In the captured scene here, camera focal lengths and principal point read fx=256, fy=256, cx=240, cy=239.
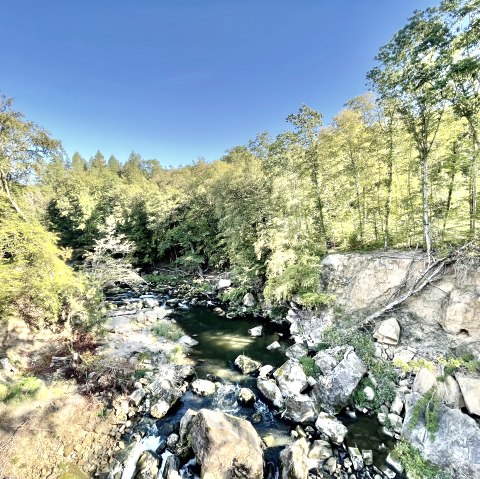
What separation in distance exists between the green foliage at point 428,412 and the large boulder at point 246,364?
17.7ft

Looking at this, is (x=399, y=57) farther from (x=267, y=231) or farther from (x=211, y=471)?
(x=211, y=471)

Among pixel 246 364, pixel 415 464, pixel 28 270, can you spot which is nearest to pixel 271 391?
pixel 246 364

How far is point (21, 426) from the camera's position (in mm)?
6836

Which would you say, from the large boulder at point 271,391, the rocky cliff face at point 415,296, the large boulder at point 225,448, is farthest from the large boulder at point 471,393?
the large boulder at point 225,448

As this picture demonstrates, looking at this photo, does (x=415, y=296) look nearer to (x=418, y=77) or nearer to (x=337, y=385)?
(x=337, y=385)

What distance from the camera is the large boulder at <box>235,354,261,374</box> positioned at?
410 inches

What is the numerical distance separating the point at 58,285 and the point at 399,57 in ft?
52.1

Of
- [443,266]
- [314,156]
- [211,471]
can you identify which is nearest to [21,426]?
[211,471]

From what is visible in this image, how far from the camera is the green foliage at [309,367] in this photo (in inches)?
369

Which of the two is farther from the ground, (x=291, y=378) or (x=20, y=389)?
(x=20, y=389)

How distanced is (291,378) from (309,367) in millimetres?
1031

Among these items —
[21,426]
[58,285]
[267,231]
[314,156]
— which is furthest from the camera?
[267,231]

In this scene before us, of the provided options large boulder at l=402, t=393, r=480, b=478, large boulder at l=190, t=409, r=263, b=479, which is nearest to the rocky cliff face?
large boulder at l=402, t=393, r=480, b=478

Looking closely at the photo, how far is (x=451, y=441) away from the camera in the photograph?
611cm
